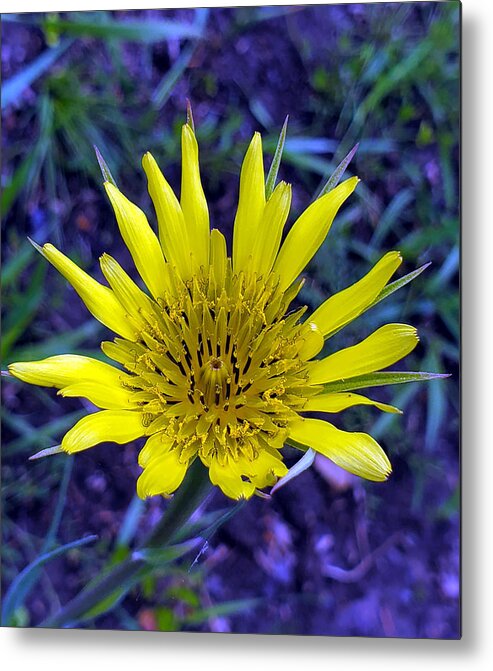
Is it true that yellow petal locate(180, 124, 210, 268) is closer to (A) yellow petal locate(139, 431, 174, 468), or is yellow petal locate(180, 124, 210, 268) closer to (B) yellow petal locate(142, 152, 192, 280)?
(B) yellow petal locate(142, 152, 192, 280)

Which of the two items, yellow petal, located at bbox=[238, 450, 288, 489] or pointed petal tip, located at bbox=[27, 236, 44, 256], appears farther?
pointed petal tip, located at bbox=[27, 236, 44, 256]

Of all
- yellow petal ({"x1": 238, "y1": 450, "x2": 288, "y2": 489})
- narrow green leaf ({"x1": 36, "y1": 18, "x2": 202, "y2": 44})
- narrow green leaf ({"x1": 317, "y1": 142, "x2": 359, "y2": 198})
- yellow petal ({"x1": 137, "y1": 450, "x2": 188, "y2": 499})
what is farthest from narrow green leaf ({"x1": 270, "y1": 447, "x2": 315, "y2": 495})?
narrow green leaf ({"x1": 36, "y1": 18, "x2": 202, "y2": 44})

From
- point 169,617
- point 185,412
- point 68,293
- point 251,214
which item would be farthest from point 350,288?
point 169,617

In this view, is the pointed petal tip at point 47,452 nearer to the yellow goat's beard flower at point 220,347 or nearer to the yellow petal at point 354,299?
the yellow goat's beard flower at point 220,347

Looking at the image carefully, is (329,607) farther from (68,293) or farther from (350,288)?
(68,293)

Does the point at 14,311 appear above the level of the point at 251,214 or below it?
below

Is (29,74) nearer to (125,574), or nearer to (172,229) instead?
(172,229)
